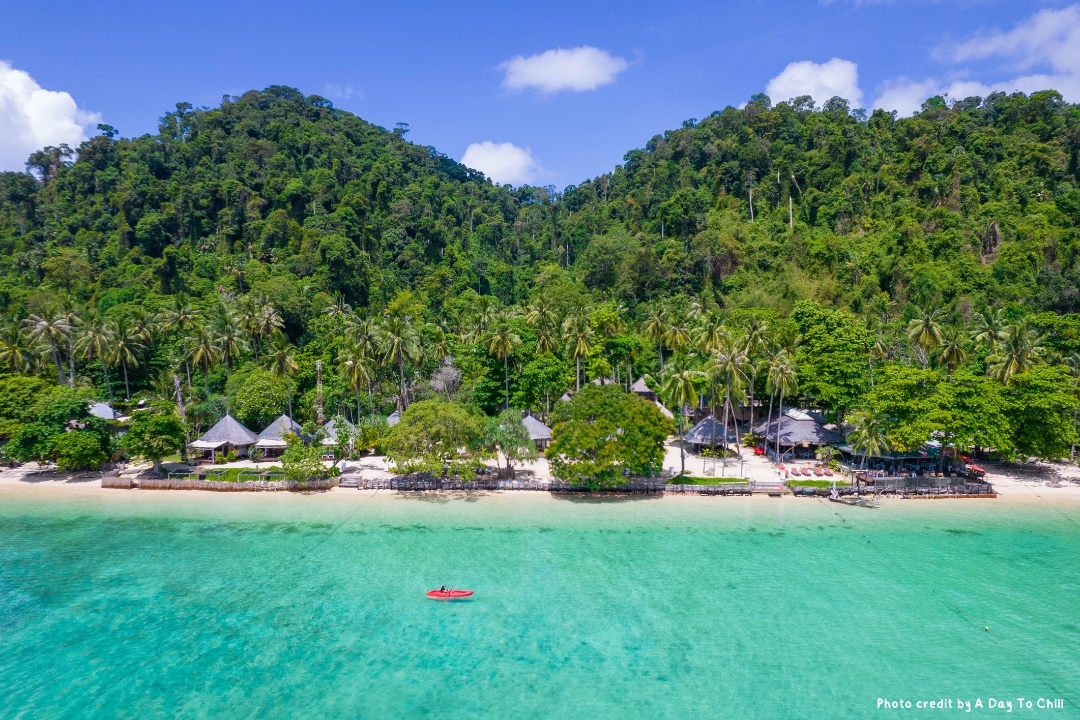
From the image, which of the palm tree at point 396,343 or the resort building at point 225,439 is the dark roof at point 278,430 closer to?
the resort building at point 225,439

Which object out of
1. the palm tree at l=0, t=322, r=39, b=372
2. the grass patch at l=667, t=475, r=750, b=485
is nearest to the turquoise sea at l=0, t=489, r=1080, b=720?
the grass patch at l=667, t=475, r=750, b=485

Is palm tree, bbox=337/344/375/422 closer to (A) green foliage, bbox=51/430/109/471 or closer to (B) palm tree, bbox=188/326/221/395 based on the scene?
(B) palm tree, bbox=188/326/221/395

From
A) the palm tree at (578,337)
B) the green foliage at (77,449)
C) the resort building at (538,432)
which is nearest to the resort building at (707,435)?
the palm tree at (578,337)

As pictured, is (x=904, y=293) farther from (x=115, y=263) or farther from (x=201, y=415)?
(x=115, y=263)

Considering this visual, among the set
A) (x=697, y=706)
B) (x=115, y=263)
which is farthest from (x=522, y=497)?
(x=115, y=263)

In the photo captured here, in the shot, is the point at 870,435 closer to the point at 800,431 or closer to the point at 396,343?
the point at 800,431

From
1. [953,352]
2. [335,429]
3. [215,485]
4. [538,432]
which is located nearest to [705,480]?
[538,432]
